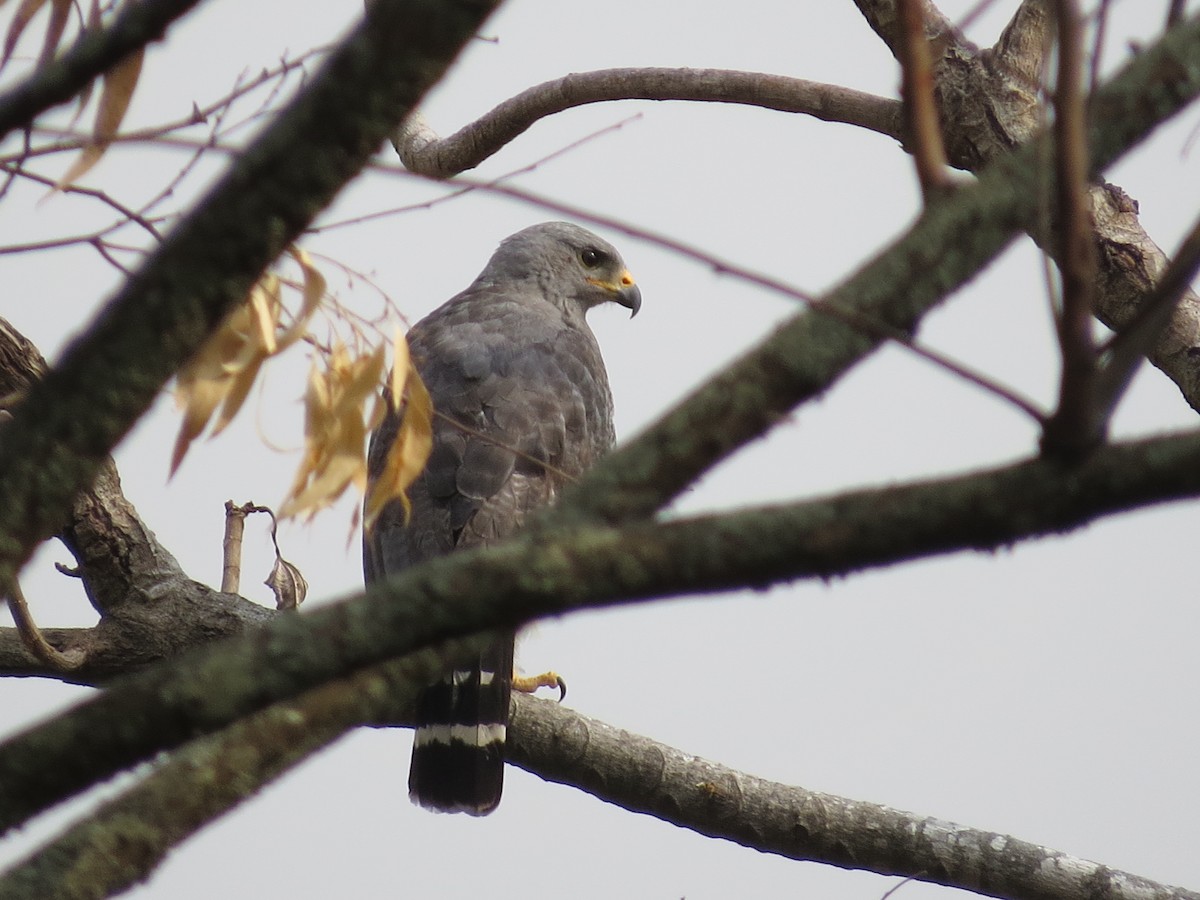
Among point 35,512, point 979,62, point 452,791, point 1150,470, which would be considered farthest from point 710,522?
point 452,791

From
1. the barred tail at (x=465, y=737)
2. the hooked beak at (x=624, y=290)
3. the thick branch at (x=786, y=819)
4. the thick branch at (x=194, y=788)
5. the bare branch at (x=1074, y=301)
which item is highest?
the hooked beak at (x=624, y=290)

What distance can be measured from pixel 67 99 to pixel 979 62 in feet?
10.0

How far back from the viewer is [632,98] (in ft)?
16.4

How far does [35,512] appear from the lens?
153cm

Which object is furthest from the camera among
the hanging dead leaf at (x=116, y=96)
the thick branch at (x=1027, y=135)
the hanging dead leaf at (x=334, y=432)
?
the thick branch at (x=1027, y=135)

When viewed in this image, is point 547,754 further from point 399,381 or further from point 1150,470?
point 1150,470

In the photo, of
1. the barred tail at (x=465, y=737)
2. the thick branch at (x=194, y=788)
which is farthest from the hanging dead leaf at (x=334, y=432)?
the barred tail at (x=465, y=737)

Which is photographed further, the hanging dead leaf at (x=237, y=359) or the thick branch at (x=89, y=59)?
the hanging dead leaf at (x=237, y=359)

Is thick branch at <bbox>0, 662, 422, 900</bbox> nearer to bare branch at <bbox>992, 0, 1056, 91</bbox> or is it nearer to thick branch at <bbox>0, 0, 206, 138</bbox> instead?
thick branch at <bbox>0, 0, 206, 138</bbox>

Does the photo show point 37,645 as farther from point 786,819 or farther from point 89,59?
point 89,59

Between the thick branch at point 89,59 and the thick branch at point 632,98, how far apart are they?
270 centimetres

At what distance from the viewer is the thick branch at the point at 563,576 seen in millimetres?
1289

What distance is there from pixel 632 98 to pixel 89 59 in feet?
12.1

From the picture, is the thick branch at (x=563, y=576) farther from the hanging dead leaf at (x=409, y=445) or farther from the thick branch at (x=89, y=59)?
the hanging dead leaf at (x=409, y=445)
